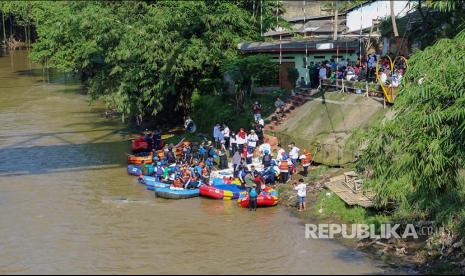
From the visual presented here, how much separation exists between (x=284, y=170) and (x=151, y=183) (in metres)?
4.90

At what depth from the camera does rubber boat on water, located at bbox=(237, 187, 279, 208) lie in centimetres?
2177

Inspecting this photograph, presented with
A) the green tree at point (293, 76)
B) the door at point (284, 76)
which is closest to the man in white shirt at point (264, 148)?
the green tree at point (293, 76)

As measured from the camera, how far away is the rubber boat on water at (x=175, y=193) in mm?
23344

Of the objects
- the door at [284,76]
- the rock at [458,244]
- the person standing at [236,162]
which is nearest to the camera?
the rock at [458,244]

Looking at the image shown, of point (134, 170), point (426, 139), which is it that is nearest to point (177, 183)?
point (134, 170)

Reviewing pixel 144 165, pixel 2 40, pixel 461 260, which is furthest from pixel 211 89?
pixel 2 40

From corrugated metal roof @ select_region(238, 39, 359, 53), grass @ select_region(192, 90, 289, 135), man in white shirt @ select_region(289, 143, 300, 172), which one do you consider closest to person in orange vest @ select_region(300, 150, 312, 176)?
man in white shirt @ select_region(289, 143, 300, 172)

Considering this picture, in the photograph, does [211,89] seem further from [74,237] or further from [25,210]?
[74,237]

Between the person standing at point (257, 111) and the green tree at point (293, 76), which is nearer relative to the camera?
the person standing at point (257, 111)

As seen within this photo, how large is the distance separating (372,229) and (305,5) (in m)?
32.1

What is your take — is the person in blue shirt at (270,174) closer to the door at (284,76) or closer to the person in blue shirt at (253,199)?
the person in blue shirt at (253,199)

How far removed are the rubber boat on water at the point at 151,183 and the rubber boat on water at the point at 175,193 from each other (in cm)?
66
